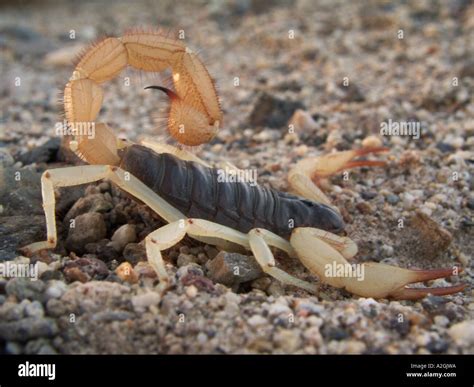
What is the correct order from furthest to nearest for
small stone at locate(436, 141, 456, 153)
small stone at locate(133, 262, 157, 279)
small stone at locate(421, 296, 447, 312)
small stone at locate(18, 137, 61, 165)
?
small stone at locate(436, 141, 456, 153), small stone at locate(18, 137, 61, 165), small stone at locate(421, 296, 447, 312), small stone at locate(133, 262, 157, 279)

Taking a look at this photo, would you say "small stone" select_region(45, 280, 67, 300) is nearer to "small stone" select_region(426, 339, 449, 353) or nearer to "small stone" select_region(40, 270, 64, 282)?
"small stone" select_region(40, 270, 64, 282)

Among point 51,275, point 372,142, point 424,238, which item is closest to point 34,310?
point 51,275

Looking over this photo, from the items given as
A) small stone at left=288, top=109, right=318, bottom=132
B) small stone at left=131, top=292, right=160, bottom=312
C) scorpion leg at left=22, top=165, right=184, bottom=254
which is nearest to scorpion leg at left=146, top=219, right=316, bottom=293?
scorpion leg at left=22, top=165, right=184, bottom=254

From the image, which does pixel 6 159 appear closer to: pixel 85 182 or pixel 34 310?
pixel 85 182

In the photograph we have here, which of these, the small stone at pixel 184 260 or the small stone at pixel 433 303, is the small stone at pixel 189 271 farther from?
the small stone at pixel 433 303

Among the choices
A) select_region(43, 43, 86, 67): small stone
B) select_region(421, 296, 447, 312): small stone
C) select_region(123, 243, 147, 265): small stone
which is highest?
select_region(43, 43, 86, 67): small stone
